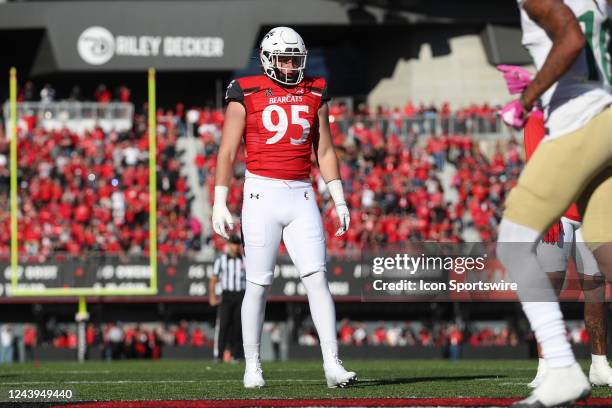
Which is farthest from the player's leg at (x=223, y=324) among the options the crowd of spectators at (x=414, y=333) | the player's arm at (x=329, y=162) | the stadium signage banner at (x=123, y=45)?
the stadium signage banner at (x=123, y=45)

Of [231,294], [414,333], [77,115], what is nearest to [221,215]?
[231,294]

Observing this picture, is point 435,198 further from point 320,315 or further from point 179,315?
point 320,315

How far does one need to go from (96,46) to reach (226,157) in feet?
67.1

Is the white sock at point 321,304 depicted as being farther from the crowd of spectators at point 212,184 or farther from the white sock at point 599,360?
the crowd of spectators at point 212,184

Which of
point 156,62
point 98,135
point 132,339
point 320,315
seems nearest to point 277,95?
point 320,315

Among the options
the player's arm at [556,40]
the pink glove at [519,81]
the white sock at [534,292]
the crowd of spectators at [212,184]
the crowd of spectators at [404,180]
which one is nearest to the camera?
the player's arm at [556,40]

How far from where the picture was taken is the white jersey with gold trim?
191 inches

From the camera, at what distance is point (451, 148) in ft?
79.0

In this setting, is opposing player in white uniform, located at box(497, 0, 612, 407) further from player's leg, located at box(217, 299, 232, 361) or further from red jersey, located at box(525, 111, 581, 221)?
player's leg, located at box(217, 299, 232, 361)

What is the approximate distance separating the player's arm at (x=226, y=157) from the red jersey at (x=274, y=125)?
0.17 ft

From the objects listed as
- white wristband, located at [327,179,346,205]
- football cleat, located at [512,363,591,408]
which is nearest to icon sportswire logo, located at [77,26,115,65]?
white wristband, located at [327,179,346,205]

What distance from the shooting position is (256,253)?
22.7ft

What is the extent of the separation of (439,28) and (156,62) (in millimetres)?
6322

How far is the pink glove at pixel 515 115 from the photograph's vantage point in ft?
16.4
